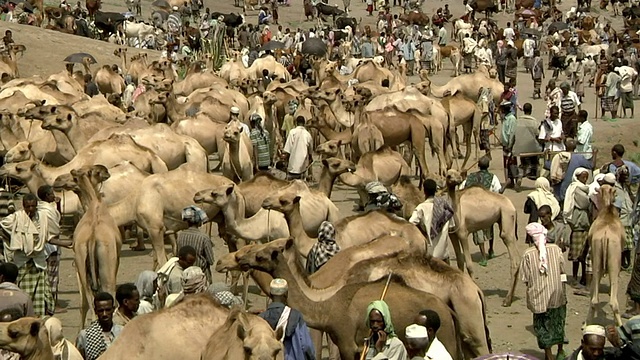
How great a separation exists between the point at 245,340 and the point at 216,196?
19.2 ft

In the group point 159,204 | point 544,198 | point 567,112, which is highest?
point 159,204

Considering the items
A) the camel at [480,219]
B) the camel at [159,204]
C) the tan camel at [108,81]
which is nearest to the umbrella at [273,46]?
the tan camel at [108,81]

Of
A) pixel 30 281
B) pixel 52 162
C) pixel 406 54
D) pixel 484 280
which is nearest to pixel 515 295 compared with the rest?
pixel 484 280

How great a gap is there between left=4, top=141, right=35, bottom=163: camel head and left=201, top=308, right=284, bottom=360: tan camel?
857 cm

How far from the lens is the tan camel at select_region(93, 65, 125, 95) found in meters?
24.8

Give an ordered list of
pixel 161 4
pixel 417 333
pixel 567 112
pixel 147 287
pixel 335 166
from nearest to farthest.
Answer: pixel 417 333, pixel 147 287, pixel 335 166, pixel 567 112, pixel 161 4

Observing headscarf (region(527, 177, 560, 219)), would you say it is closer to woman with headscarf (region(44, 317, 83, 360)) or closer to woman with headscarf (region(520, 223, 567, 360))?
woman with headscarf (region(520, 223, 567, 360))

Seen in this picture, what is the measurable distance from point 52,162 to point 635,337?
11642mm

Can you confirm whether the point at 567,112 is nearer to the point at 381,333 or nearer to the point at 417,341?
the point at 381,333

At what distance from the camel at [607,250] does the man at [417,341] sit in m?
4.70

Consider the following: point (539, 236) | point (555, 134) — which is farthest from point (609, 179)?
point (555, 134)

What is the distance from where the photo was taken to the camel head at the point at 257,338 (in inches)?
275

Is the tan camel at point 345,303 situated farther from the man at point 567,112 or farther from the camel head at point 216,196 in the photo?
the man at point 567,112

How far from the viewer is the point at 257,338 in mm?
7070
